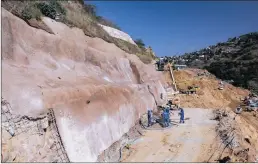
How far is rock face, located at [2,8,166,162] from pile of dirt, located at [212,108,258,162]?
5025mm

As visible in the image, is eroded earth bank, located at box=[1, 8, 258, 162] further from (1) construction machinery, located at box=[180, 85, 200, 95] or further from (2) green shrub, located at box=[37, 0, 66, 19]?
(1) construction machinery, located at box=[180, 85, 200, 95]

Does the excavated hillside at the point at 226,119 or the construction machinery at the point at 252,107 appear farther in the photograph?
the construction machinery at the point at 252,107

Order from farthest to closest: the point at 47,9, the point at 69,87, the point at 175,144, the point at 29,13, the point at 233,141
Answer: the point at 47,9
the point at 233,141
the point at 175,144
the point at 29,13
the point at 69,87

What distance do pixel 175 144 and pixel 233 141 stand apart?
3.10 metres

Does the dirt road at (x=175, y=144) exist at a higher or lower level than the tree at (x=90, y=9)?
lower

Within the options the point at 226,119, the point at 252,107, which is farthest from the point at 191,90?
the point at 226,119

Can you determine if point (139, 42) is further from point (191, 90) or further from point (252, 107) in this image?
point (252, 107)

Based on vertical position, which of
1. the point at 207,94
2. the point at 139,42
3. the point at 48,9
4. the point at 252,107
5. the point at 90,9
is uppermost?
the point at 90,9

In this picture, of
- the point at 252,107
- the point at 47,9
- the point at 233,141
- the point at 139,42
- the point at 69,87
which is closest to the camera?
the point at 69,87

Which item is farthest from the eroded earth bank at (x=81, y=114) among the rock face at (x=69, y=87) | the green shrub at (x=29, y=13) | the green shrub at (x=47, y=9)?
the green shrub at (x=47, y=9)

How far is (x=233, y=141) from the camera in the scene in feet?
55.4

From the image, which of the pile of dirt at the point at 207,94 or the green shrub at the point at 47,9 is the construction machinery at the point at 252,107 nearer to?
the pile of dirt at the point at 207,94

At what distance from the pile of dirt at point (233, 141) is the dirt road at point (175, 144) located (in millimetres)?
577

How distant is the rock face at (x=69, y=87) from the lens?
11.0m
